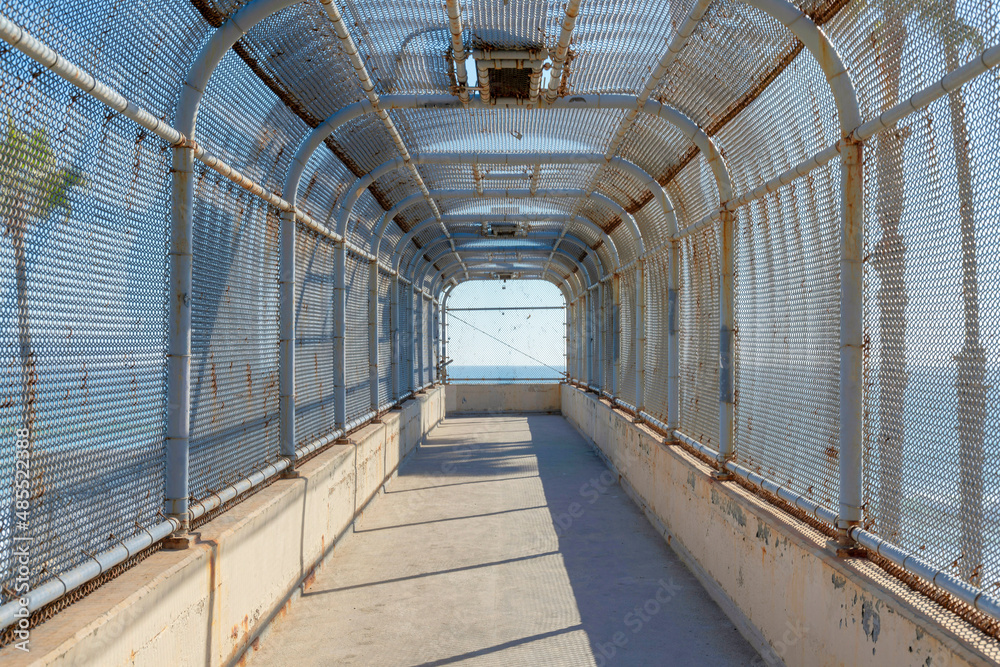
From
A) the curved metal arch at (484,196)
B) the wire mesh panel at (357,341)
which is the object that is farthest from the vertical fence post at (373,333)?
the curved metal arch at (484,196)

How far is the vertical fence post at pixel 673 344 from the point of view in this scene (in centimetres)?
726

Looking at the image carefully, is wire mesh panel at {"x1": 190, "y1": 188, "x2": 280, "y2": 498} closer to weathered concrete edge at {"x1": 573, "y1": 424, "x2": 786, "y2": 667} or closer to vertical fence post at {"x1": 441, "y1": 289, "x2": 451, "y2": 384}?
weathered concrete edge at {"x1": 573, "y1": 424, "x2": 786, "y2": 667}

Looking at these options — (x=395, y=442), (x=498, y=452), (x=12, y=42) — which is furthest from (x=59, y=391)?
(x=498, y=452)

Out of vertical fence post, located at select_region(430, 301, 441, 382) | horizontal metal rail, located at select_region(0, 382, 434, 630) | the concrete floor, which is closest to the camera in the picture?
horizontal metal rail, located at select_region(0, 382, 434, 630)

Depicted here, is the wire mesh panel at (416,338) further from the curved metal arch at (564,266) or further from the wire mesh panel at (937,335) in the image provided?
the wire mesh panel at (937,335)

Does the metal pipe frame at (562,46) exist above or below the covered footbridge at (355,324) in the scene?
above

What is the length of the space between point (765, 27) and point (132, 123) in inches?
138

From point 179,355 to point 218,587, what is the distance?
3.94 ft

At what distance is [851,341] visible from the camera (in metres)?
3.56

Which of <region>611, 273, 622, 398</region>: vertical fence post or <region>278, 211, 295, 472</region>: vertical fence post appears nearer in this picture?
<region>278, 211, 295, 472</region>: vertical fence post

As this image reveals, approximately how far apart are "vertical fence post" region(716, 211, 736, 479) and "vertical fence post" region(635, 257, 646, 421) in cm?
328

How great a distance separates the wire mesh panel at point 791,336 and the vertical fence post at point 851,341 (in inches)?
10.5

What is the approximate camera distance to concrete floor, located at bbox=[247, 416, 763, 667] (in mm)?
4352

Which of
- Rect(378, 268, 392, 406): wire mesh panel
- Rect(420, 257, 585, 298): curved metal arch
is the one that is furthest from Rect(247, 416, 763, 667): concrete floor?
Rect(420, 257, 585, 298): curved metal arch
